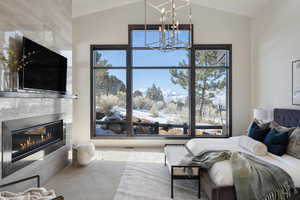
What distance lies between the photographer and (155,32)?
571cm

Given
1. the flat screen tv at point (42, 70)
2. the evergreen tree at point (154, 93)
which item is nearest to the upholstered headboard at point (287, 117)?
the evergreen tree at point (154, 93)

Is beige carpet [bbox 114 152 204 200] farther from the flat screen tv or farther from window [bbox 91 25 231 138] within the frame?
the flat screen tv

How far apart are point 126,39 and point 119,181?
12.2 ft

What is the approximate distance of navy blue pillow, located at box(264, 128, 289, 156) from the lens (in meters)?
3.01

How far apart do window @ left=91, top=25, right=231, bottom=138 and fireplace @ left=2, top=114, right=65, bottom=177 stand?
1826 mm

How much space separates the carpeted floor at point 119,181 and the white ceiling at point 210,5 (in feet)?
12.2

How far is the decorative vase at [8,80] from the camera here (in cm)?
246

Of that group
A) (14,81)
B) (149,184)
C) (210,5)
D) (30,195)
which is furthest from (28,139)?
(210,5)

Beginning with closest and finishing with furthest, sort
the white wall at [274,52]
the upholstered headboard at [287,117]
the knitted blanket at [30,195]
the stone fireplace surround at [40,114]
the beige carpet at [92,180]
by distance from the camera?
the knitted blanket at [30,195], the stone fireplace surround at [40,114], the beige carpet at [92,180], the upholstered headboard at [287,117], the white wall at [274,52]

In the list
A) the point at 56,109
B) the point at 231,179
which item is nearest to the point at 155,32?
the point at 56,109

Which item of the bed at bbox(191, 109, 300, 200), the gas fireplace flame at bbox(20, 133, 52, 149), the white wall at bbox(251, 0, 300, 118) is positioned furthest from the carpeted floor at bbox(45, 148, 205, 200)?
the white wall at bbox(251, 0, 300, 118)

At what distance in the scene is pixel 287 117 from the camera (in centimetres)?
383

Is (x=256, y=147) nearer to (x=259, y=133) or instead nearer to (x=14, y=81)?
(x=259, y=133)

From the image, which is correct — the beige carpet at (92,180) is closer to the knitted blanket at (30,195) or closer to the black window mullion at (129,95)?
the knitted blanket at (30,195)
